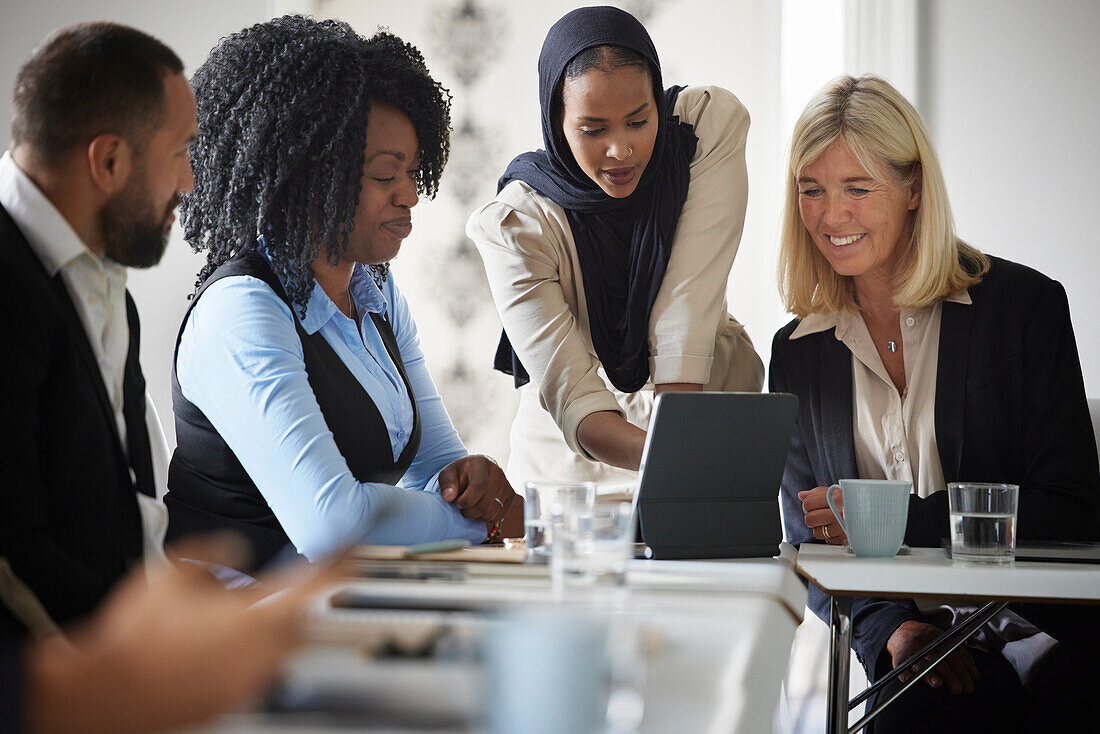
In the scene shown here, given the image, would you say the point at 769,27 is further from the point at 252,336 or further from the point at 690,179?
the point at 252,336

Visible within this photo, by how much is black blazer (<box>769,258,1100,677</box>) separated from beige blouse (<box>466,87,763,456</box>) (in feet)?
0.62

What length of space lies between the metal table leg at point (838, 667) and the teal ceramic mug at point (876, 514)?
0.09m

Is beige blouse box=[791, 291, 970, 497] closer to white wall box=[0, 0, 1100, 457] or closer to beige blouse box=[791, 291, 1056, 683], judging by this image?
beige blouse box=[791, 291, 1056, 683]

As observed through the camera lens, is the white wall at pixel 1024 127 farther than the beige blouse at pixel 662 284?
Yes

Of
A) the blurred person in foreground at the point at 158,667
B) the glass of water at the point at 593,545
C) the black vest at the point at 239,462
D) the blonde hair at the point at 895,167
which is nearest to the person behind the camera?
the blurred person in foreground at the point at 158,667

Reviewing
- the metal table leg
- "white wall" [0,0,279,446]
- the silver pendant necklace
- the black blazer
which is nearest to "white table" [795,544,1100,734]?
the metal table leg

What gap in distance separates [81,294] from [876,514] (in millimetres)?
988

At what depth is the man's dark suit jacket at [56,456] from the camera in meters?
0.84

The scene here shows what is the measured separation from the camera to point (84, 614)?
880mm

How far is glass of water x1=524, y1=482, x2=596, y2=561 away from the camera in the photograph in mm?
884

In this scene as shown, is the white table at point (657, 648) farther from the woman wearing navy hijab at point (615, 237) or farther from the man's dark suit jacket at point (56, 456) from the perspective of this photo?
the woman wearing navy hijab at point (615, 237)

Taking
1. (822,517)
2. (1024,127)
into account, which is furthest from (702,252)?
(1024,127)

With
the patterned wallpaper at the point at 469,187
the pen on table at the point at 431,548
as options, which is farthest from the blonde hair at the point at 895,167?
the patterned wallpaper at the point at 469,187

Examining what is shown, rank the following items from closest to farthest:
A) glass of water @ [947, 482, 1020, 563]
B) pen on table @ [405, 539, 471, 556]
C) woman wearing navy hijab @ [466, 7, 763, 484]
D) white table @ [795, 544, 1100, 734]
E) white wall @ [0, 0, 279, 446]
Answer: pen on table @ [405, 539, 471, 556], white table @ [795, 544, 1100, 734], glass of water @ [947, 482, 1020, 563], woman wearing navy hijab @ [466, 7, 763, 484], white wall @ [0, 0, 279, 446]
